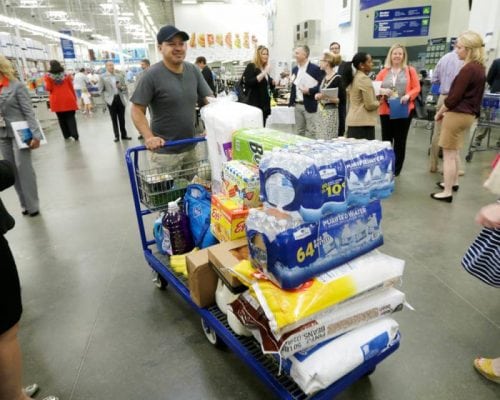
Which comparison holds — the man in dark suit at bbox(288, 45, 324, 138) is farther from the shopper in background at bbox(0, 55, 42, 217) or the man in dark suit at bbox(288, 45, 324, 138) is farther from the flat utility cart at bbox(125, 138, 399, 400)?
the shopper in background at bbox(0, 55, 42, 217)

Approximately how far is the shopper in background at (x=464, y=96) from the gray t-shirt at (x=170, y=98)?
2.52 m

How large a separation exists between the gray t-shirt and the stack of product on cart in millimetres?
1297

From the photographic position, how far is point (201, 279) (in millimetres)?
1748

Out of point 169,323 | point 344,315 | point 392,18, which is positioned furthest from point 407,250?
point 392,18

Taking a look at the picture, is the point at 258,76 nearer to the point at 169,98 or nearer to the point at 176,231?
the point at 169,98

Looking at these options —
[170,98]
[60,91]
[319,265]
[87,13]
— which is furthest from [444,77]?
[87,13]

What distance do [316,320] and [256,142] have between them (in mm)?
892

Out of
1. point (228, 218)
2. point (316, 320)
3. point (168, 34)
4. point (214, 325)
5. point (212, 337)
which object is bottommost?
point (212, 337)

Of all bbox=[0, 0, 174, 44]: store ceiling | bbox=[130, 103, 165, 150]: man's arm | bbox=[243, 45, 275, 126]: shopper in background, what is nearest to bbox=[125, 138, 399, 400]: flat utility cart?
bbox=[130, 103, 165, 150]: man's arm

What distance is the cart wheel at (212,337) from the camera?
1898mm

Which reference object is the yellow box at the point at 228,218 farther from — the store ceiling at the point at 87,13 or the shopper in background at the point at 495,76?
the store ceiling at the point at 87,13

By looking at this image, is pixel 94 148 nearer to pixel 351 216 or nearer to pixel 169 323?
pixel 169 323

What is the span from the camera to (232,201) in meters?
1.71

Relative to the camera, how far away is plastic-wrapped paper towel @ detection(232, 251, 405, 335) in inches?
48.2
